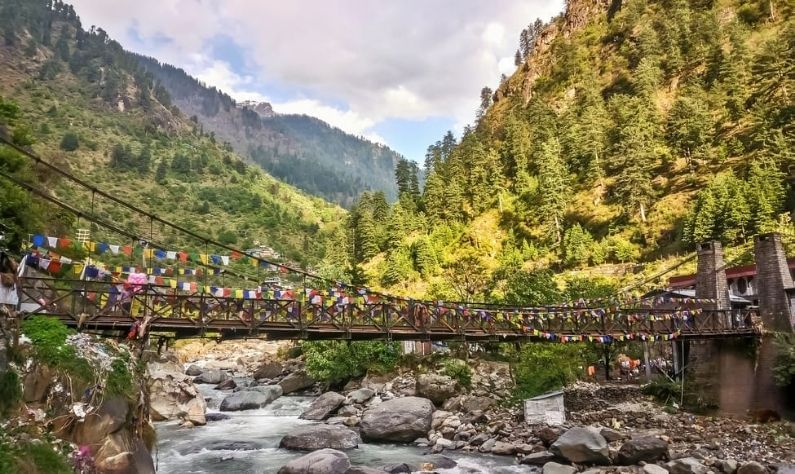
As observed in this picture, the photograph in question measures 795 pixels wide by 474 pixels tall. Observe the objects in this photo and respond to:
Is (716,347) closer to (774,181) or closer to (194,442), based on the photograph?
(194,442)

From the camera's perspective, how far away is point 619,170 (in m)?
57.3

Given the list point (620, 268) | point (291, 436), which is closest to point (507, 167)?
point (620, 268)

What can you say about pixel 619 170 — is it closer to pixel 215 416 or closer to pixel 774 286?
pixel 774 286

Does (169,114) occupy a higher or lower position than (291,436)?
higher

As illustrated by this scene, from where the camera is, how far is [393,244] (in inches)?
2489

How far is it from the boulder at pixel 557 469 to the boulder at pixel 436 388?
9172 mm

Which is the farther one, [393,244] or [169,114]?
[169,114]

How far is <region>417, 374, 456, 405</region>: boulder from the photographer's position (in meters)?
24.5

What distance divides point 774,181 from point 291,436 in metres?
38.7

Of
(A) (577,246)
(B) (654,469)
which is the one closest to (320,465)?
(B) (654,469)

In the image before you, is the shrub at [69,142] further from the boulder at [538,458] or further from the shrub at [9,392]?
the boulder at [538,458]

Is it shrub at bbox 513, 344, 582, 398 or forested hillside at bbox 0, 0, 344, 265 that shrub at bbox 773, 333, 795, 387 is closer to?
shrub at bbox 513, 344, 582, 398

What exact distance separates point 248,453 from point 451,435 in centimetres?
750

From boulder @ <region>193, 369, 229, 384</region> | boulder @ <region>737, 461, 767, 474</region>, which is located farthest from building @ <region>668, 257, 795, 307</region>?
boulder @ <region>193, 369, 229, 384</region>
